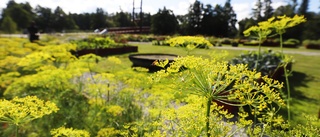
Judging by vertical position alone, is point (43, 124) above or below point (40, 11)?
below

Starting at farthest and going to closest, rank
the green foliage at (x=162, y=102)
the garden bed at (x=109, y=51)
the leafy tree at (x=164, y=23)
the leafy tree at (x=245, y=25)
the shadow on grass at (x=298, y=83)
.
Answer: the leafy tree at (x=164, y=23) < the leafy tree at (x=245, y=25) < the garden bed at (x=109, y=51) < the shadow on grass at (x=298, y=83) < the green foliage at (x=162, y=102)

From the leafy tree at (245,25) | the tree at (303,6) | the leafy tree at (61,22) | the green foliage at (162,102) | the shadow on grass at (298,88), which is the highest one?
the tree at (303,6)

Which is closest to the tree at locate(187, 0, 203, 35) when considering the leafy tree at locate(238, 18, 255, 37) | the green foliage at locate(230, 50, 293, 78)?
→ the leafy tree at locate(238, 18, 255, 37)

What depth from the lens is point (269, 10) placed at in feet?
222

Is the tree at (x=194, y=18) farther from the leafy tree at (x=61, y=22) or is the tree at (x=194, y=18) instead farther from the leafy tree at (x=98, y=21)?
the leafy tree at (x=61, y=22)

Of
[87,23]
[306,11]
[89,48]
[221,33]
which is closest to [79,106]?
[89,48]

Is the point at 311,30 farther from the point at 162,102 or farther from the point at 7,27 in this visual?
the point at 7,27

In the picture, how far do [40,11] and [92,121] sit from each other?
90.0 metres

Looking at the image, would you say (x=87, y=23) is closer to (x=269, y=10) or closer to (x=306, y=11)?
(x=269, y=10)

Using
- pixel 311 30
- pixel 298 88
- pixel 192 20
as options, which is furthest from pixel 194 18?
pixel 298 88

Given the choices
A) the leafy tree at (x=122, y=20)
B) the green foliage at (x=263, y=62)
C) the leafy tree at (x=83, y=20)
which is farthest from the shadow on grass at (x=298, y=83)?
the leafy tree at (x=83, y=20)

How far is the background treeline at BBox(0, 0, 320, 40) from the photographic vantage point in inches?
1932

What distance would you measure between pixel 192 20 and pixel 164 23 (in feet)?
23.0

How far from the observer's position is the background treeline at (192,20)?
49062mm
